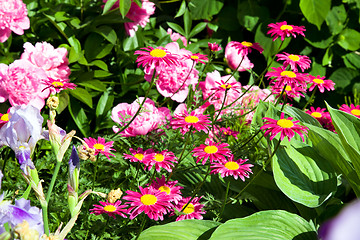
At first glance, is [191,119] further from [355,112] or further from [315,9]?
[315,9]

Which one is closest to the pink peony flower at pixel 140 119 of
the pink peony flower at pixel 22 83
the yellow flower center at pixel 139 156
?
the yellow flower center at pixel 139 156

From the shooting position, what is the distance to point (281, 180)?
147 cm

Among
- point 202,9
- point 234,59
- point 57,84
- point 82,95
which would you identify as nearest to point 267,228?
point 57,84

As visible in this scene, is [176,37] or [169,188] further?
[176,37]

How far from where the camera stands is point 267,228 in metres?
1.28

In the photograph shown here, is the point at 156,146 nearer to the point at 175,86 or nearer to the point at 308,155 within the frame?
the point at 175,86

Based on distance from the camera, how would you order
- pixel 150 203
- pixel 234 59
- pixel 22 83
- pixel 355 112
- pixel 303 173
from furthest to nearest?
pixel 234 59
pixel 355 112
pixel 22 83
pixel 303 173
pixel 150 203

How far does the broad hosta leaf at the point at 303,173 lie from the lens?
1.47 meters

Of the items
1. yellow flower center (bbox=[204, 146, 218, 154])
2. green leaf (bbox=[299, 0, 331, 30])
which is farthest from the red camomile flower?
green leaf (bbox=[299, 0, 331, 30])

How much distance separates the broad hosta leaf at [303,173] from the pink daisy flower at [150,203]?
1.52ft

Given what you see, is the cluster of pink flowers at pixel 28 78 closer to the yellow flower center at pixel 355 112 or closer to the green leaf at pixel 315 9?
the yellow flower center at pixel 355 112

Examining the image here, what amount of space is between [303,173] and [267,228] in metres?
0.35

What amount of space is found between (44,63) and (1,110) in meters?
0.27

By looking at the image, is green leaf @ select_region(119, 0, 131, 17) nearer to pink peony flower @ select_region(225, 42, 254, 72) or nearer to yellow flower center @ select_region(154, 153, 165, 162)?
pink peony flower @ select_region(225, 42, 254, 72)
